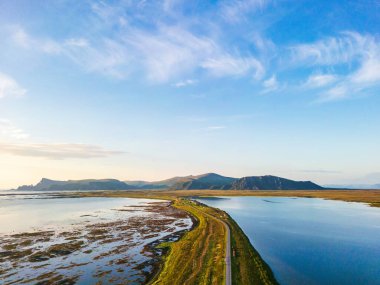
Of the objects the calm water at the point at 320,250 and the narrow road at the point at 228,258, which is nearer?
the narrow road at the point at 228,258

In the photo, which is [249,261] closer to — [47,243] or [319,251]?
[319,251]

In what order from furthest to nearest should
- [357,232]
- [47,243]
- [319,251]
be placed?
[357,232] < [47,243] < [319,251]

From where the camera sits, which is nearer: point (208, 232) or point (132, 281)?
point (132, 281)

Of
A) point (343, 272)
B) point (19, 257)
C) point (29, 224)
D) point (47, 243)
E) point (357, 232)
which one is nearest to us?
point (343, 272)

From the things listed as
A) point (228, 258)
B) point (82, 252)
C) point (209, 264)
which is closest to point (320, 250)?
point (228, 258)

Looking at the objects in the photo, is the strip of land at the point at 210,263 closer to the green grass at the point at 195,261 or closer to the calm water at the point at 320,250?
the green grass at the point at 195,261

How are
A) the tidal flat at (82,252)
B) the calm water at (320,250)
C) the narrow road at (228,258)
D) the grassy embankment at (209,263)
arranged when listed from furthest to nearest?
the calm water at (320,250)
the tidal flat at (82,252)
the grassy embankment at (209,263)
the narrow road at (228,258)

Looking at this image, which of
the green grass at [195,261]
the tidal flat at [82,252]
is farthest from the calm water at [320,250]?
the tidal flat at [82,252]

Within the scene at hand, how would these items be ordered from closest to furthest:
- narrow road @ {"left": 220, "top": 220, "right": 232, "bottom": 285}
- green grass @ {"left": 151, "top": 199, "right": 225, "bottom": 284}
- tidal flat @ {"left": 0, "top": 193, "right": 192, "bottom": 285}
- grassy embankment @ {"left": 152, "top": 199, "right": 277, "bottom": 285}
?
narrow road @ {"left": 220, "top": 220, "right": 232, "bottom": 285}, grassy embankment @ {"left": 152, "top": 199, "right": 277, "bottom": 285}, green grass @ {"left": 151, "top": 199, "right": 225, "bottom": 284}, tidal flat @ {"left": 0, "top": 193, "right": 192, "bottom": 285}

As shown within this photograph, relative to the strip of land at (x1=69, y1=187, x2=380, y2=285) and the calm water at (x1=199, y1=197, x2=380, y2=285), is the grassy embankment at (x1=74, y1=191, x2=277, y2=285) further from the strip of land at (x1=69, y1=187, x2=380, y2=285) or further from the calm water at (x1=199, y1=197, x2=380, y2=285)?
the calm water at (x1=199, y1=197, x2=380, y2=285)

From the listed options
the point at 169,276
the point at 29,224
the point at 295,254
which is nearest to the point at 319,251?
the point at 295,254

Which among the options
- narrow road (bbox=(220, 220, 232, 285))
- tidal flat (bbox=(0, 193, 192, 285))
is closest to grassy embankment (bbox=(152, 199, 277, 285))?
narrow road (bbox=(220, 220, 232, 285))
